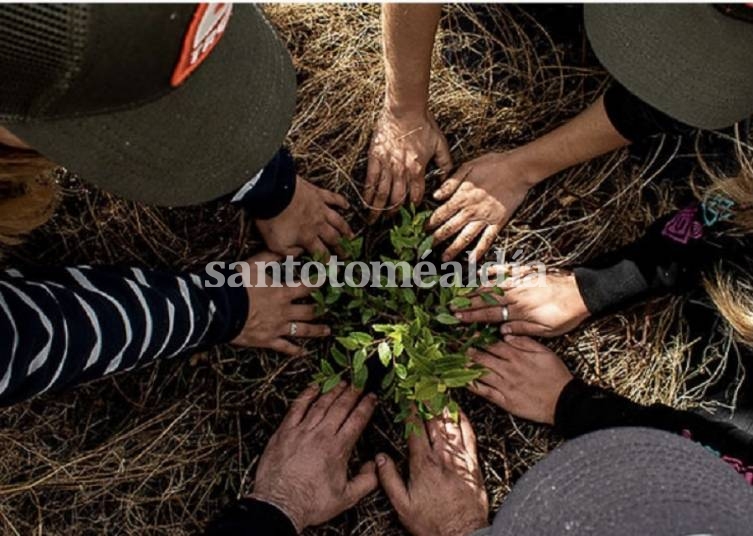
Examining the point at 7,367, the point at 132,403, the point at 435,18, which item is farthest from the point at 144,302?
the point at 435,18

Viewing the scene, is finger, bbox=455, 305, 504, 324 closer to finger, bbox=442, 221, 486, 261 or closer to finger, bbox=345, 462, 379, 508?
finger, bbox=442, 221, 486, 261

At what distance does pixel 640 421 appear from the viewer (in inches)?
69.7

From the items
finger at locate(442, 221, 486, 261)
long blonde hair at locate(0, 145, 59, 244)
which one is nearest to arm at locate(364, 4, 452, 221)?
finger at locate(442, 221, 486, 261)

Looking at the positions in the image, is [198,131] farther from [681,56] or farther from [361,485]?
[361,485]

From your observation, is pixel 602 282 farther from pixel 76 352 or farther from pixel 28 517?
pixel 28 517

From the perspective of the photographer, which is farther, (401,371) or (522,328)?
(522,328)

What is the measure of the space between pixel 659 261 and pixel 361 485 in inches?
30.0

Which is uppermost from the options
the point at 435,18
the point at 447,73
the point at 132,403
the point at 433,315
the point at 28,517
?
the point at 435,18

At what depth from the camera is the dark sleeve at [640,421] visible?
177cm

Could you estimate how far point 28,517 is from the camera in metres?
1.89

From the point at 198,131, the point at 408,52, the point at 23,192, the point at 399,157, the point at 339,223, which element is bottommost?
the point at 339,223

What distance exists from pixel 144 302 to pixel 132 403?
0.41 metres

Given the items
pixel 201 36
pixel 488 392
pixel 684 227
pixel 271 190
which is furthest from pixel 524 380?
pixel 201 36

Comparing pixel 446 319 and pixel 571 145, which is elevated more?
pixel 571 145
